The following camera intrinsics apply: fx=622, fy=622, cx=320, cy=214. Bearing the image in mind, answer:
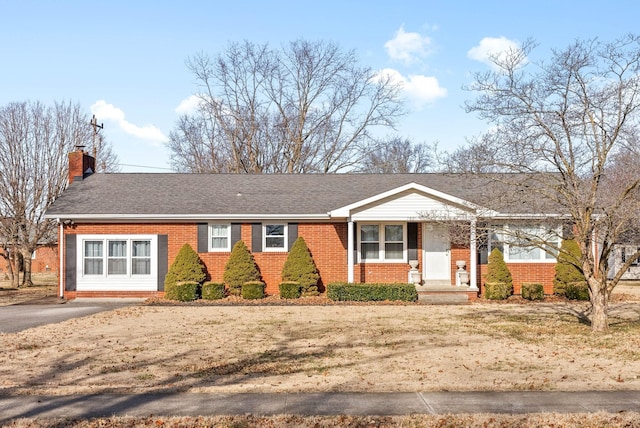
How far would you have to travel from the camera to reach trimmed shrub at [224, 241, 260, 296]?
71.7 ft

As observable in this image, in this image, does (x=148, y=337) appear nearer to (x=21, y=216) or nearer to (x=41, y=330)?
(x=41, y=330)

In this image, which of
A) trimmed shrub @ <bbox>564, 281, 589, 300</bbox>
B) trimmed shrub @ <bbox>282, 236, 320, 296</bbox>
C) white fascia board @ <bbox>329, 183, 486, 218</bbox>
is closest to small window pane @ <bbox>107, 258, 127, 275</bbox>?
trimmed shrub @ <bbox>282, 236, 320, 296</bbox>

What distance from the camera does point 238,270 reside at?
21.9 m

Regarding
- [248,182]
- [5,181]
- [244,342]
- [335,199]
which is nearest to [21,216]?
[5,181]

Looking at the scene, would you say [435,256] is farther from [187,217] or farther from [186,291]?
[187,217]

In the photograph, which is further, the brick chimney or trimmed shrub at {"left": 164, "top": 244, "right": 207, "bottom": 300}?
the brick chimney

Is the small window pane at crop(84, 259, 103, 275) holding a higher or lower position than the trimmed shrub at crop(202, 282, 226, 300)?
higher

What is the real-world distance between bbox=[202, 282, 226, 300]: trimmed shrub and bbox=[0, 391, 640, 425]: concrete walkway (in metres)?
13.0

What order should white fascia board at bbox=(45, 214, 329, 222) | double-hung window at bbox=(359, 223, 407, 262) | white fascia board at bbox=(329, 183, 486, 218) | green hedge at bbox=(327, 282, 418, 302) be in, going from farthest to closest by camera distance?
1. double-hung window at bbox=(359, 223, 407, 262)
2. white fascia board at bbox=(45, 214, 329, 222)
3. white fascia board at bbox=(329, 183, 486, 218)
4. green hedge at bbox=(327, 282, 418, 302)

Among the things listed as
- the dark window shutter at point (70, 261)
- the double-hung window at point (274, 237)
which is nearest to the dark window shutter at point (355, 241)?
the double-hung window at point (274, 237)

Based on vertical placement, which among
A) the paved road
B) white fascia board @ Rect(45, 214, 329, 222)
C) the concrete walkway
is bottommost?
the paved road

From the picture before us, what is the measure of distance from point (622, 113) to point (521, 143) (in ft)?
6.97

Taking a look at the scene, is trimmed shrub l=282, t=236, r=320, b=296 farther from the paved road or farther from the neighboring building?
the paved road

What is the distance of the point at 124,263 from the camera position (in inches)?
888
